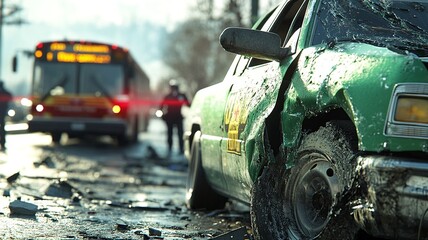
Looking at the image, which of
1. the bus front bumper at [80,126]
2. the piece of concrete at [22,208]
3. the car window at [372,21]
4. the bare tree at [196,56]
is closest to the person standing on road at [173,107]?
the bus front bumper at [80,126]

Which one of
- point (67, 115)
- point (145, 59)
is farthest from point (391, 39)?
point (145, 59)

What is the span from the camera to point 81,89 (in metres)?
21.9

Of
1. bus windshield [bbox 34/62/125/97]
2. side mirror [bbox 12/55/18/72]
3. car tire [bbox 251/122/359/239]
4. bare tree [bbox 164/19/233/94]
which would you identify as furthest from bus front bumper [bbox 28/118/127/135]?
bare tree [bbox 164/19/233/94]

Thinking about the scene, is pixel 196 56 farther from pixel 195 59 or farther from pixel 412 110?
pixel 412 110

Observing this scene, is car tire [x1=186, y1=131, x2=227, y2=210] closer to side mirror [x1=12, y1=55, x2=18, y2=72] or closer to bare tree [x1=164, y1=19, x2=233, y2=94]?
side mirror [x1=12, y1=55, x2=18, y2=72]

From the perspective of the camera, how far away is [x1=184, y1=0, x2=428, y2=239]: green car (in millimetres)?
3898

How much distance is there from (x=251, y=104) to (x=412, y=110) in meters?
1.74

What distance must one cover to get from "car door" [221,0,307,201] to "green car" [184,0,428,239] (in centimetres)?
1

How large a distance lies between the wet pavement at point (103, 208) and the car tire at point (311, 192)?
0.49 meters

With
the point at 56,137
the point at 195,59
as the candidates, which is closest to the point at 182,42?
the point at 195,59

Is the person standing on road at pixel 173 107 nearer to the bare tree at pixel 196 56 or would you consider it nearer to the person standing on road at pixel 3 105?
the person standing on road at pixel 3 105

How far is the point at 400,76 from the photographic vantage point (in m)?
3.97

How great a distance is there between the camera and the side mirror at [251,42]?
16.9ft

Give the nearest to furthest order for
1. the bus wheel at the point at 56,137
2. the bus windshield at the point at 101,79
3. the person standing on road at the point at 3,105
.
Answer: the person standing on road at the point at 3,105 → the bus windshield at the point at 101,79 → the bus wheel at the point at 56,137
